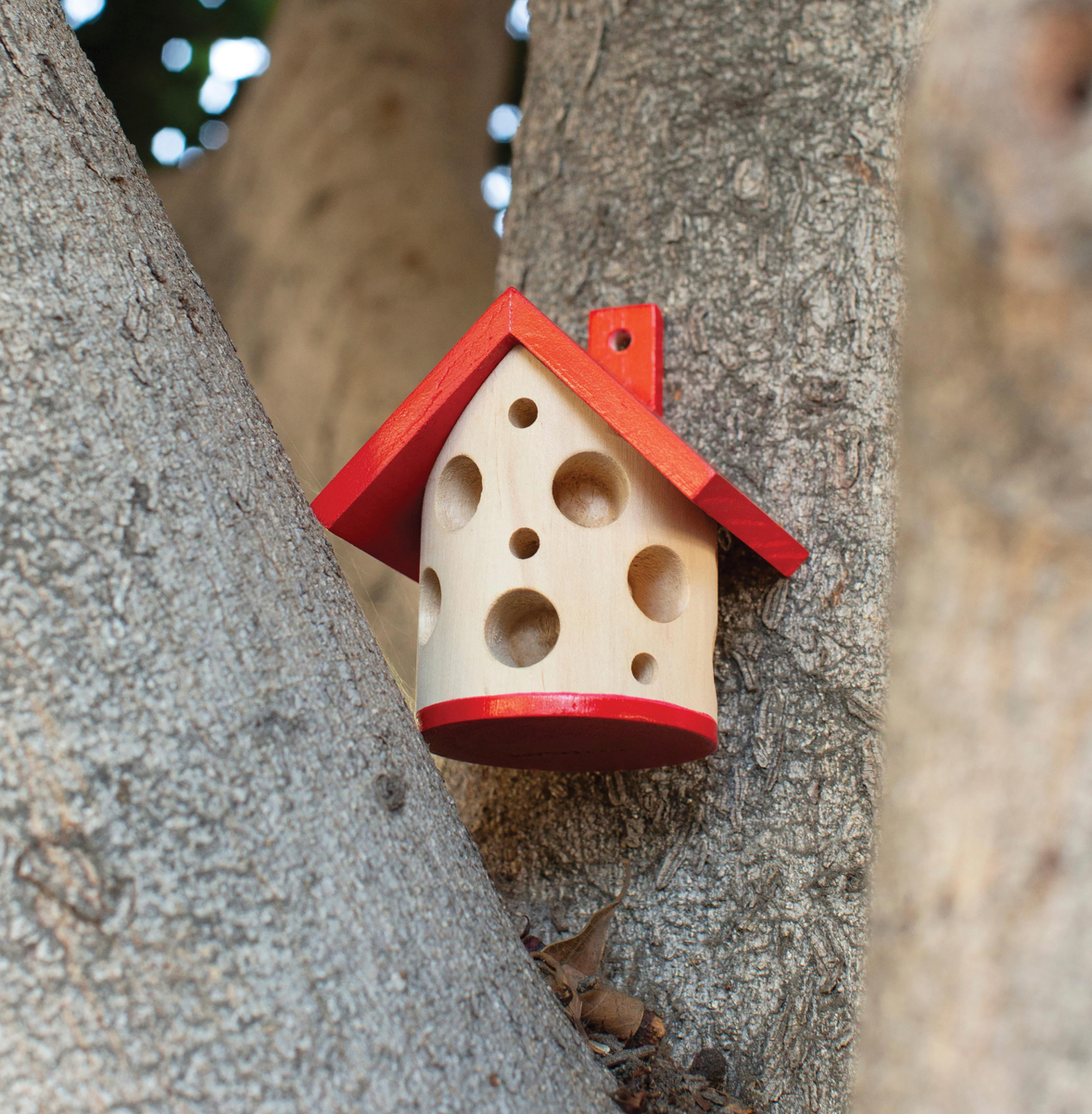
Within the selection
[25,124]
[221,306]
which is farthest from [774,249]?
[221,306]

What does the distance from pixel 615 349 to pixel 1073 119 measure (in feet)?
3.60

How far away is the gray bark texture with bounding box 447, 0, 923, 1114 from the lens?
56.7 inches

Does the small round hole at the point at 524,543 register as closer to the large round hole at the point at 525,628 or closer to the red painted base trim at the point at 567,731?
the large round hole at the point at 525,628

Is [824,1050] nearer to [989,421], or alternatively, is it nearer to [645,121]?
[989,421]

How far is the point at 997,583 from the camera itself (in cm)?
66

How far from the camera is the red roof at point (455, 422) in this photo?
1.34m

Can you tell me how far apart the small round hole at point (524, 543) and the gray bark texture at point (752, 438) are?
1.07 ft

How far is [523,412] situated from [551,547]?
20 centimetres

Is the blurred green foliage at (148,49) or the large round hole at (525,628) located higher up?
the blurred green foliage at (148,49)

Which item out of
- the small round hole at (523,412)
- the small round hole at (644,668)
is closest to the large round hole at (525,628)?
the small round hole at (644,668)

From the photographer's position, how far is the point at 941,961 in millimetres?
668

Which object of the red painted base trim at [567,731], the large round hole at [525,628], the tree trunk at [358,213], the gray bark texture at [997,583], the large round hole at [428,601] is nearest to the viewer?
the gray bark texture at [997,583]

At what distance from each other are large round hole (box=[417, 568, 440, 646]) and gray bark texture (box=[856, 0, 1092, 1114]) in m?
0.88

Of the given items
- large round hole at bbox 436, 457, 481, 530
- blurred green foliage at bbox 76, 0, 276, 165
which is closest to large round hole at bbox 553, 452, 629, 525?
large round hole at bbox 436, 457, 481, 530
